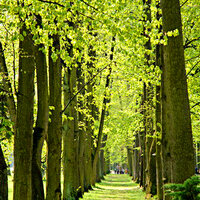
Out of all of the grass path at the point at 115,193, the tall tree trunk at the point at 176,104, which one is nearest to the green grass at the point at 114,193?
the grass path at the point at 115,193

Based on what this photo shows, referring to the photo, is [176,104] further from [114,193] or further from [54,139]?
[114,193]

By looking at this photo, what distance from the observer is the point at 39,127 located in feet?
31.1

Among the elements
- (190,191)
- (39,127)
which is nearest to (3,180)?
(39,127)

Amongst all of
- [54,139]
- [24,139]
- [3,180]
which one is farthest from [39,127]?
[3,180]

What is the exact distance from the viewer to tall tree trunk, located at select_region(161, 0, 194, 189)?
675 cm

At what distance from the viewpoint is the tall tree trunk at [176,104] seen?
6751 millimetres

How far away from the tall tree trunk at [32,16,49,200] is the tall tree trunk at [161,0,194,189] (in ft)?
11.4

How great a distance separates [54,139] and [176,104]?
3.91 meters

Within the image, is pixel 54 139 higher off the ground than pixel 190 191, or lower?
higher

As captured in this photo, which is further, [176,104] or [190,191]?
[176,104]

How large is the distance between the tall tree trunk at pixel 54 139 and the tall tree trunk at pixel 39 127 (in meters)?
0.20

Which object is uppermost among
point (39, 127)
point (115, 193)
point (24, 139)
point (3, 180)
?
point (39, 127)

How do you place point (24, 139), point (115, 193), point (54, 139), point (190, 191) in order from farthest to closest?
point (115, 193) → point (54, 139) → point (24, 139) → point (190, 191)

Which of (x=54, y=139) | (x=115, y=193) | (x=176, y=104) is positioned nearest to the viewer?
(x=176, y=104)
